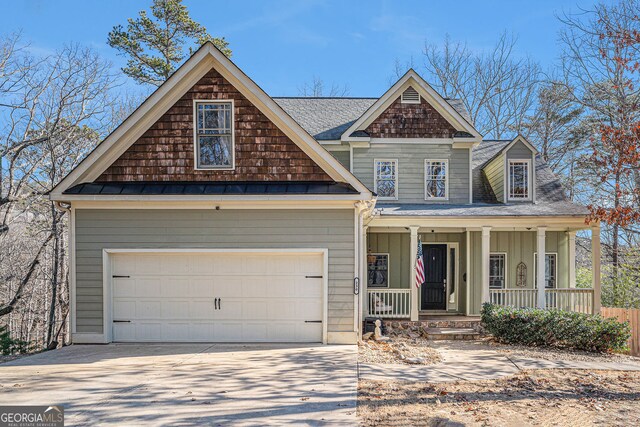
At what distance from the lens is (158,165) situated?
9711 millimetres

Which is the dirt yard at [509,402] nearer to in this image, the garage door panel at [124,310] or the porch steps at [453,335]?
the porch steps at [453,335]

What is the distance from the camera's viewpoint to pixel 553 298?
1272 centimetres

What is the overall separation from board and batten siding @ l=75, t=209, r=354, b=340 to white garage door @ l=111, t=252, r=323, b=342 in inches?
11.9

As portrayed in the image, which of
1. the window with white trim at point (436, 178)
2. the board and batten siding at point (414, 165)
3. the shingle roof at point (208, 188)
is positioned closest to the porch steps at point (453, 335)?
the board and batten siding at point (414, 165)

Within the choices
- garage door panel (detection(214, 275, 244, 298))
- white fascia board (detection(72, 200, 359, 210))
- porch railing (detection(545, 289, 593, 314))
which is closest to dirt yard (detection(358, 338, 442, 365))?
garage door panel (detection(214, 275, 244, 298))

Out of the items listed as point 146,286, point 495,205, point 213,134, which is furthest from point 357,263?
point 495,205

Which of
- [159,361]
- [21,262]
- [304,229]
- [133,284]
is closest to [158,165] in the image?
[133,284]

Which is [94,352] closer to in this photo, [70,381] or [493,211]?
[70,381]

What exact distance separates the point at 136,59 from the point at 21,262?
12.1 meters

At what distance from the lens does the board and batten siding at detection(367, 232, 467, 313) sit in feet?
45.3

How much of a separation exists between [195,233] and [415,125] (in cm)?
798

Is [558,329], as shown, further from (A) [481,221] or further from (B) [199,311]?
(B) [199,311]

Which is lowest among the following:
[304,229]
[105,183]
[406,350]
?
[406,350]

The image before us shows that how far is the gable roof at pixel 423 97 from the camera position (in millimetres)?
13547
